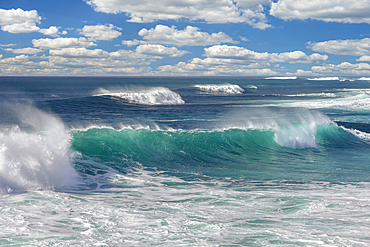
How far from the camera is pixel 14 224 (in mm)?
5891

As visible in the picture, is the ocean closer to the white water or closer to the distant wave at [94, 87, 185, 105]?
the white water

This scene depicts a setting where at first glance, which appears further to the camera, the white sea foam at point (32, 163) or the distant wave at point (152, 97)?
the distant wave at point (152, 97)

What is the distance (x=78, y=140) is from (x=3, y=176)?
6413mm

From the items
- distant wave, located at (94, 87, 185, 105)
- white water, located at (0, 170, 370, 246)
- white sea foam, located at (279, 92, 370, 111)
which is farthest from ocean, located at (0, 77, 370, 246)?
distant wave, located at (94, 87, 185, 105)

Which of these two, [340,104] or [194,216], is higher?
[340,104]

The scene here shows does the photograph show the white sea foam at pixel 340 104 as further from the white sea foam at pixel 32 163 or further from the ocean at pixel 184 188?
the white sea foam at pixel 32 163

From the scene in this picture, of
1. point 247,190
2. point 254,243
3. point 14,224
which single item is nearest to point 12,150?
point 14,224

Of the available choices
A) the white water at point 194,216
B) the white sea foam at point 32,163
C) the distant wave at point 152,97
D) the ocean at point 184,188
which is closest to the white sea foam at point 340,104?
the distant wave at point 152,97

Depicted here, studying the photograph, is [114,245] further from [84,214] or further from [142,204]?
[142,204]

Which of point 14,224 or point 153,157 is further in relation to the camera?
point 153,157

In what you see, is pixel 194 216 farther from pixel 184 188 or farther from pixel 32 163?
pixel 32 163

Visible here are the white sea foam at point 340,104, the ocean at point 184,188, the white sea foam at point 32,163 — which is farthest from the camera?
the white sea foam at point 340,104

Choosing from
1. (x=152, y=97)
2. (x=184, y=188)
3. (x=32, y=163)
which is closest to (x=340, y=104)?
(x=152, y=97)

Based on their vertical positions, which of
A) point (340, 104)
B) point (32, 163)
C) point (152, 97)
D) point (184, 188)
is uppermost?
point (152, 97)
